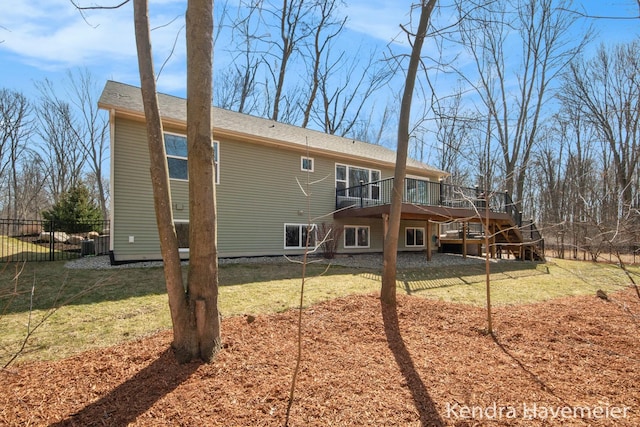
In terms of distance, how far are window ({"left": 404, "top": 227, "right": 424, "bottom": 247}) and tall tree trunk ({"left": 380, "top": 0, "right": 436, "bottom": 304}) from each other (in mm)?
10936

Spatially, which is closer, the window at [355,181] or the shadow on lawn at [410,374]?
the shadow on lawn at [410,374]

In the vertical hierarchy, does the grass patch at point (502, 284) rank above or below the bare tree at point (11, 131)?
below

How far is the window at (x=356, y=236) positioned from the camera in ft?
44.8

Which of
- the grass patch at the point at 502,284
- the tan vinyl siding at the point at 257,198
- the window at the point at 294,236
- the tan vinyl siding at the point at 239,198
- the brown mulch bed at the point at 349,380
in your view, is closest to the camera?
the brown mulch bed at the point at 349,380

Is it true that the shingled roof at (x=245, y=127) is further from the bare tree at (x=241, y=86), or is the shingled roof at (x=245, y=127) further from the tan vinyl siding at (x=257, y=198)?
the bare tree at (x=241, y=86)

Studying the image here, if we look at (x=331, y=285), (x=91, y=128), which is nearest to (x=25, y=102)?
(x=91, y=128)

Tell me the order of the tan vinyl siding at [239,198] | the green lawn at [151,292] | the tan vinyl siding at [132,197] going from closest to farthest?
1. the green lawn at [151,292]
2. the tan vinyl siding at [132,197]
3. the tan vinyl siding at [239,198]

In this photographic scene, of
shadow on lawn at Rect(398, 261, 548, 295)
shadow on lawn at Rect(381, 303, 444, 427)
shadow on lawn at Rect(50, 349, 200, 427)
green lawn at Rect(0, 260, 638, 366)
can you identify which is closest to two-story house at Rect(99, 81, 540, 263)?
green lawn at Rect(0, 260, 638, 366)

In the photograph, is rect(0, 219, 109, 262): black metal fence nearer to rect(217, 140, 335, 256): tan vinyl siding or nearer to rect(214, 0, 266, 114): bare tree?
rect(217, 140, 335, 256): tan vinyl siding

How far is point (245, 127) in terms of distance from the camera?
1155 cm

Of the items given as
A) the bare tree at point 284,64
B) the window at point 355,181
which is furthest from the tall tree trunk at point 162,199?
the bare tree at point 284,64

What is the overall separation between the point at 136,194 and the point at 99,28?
6072mm

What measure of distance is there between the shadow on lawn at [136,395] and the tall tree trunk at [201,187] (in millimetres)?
297

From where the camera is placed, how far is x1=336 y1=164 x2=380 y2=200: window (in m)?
13.6
